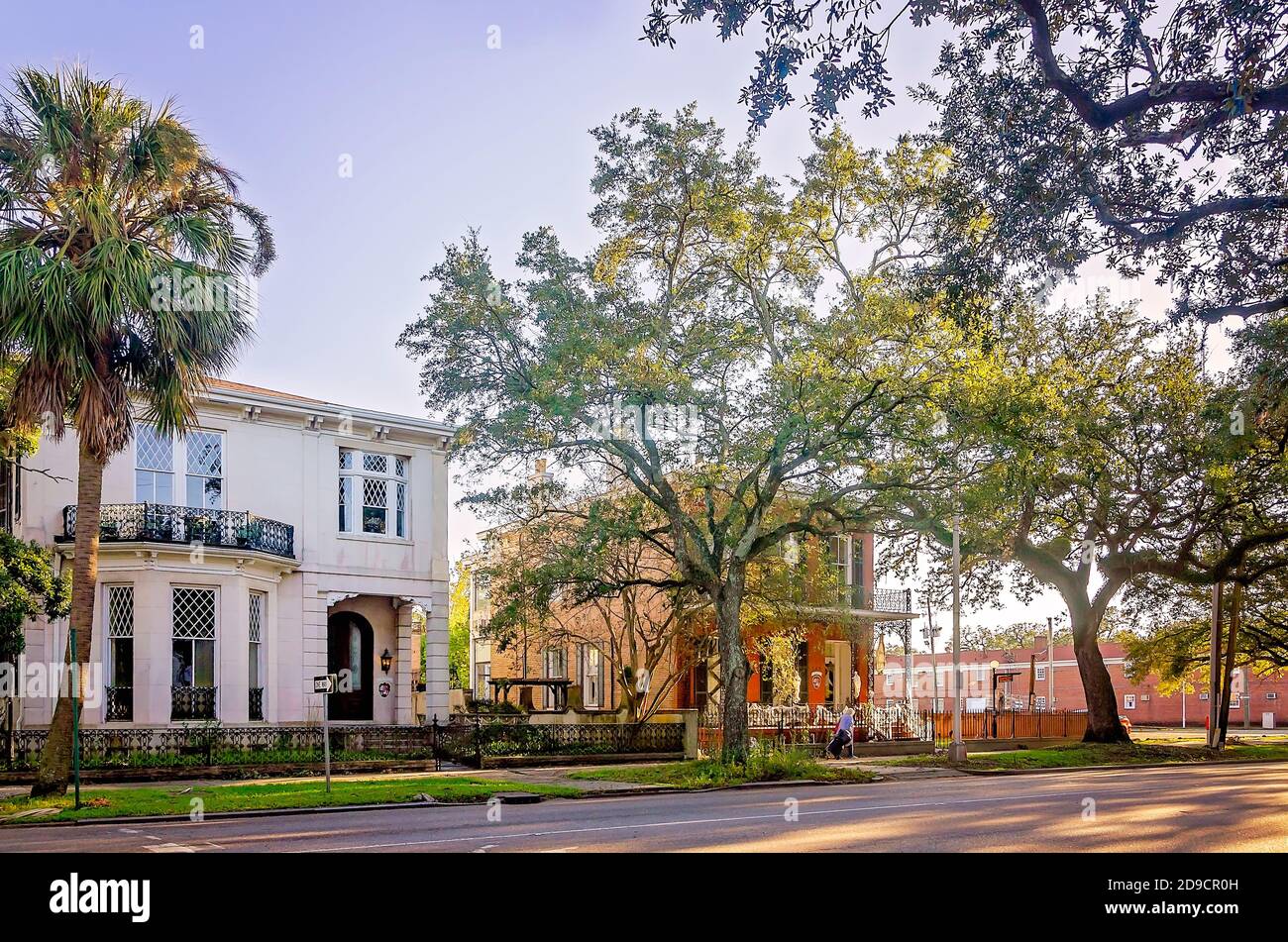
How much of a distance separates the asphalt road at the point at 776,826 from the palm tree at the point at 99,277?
19.9ft

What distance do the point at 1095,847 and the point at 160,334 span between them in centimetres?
1600

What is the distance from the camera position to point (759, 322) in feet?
88.8

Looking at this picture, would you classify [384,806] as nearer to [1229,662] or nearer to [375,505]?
[375,505]

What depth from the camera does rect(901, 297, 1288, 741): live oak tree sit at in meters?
29.5

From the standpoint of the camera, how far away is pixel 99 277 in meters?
19.3

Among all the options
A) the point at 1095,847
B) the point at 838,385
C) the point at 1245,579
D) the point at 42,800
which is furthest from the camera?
the point at 1245,579

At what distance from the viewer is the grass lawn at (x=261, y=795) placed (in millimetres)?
18738

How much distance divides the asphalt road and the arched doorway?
14.5 meters

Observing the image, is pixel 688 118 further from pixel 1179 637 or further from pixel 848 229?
pixel 1179 637

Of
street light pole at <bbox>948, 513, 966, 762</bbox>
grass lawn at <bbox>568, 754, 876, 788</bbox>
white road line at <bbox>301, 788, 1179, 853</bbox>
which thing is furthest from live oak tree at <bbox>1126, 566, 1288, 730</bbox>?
white road line at <bbox>301, 788, 1179, 853</bbox>

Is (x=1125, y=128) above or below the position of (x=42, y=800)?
above

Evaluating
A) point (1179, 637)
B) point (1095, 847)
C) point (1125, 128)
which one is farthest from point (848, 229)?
point (1179, 637)

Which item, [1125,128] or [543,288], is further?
[543,288]

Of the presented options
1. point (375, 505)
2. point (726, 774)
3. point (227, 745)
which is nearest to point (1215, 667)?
point (726, 774)
